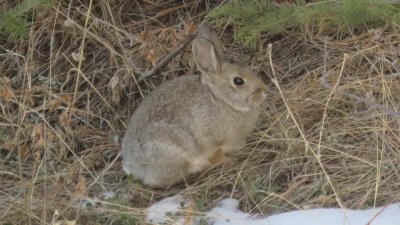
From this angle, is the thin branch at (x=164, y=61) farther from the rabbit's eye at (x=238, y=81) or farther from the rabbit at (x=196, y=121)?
the rabbit's eye at (x=238, y=81)

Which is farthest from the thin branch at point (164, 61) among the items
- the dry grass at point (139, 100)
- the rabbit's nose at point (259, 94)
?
the rabbit's nose at point (259, 94)

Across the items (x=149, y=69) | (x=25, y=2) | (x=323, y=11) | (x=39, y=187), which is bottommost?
(x=39, y=187)

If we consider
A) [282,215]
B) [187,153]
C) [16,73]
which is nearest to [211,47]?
[187,153]

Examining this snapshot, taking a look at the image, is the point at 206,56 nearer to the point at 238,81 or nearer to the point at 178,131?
the point at 238,81

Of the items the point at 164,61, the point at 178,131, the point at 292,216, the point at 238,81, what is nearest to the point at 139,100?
the point at 164,61

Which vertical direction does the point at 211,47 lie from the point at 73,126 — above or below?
above

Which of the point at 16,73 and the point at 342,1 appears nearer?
the point at 342,1

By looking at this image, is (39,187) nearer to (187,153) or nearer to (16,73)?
(187,153)
